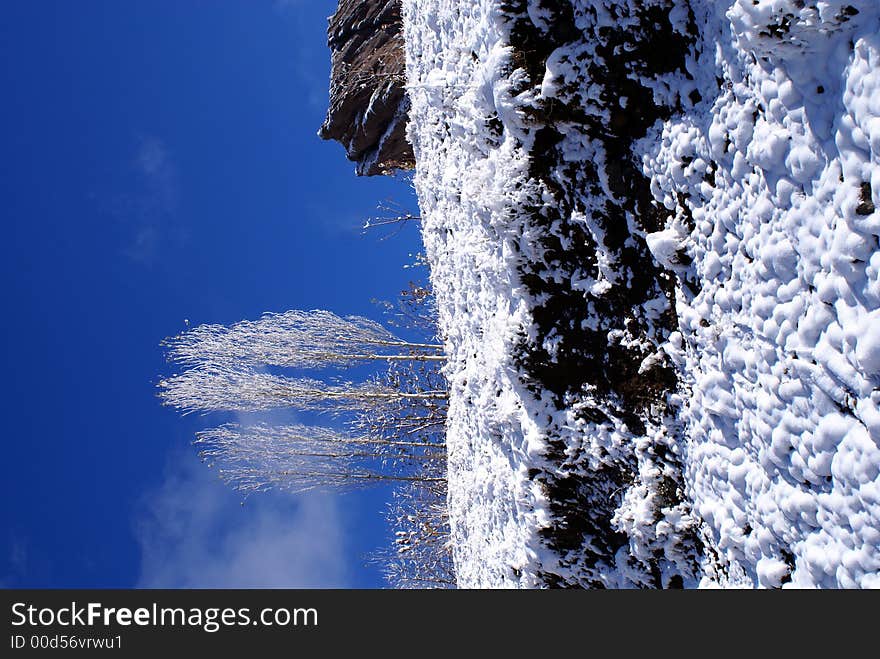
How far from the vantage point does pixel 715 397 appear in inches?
55.6

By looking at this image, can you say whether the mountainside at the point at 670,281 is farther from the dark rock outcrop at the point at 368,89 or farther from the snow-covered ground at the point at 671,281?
the dark rock outcrop at the point at 368,89

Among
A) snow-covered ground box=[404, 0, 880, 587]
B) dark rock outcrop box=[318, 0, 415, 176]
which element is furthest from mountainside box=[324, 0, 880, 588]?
dark rock outcrop box=[318, 0, 415, 176]

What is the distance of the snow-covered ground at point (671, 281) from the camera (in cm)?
100

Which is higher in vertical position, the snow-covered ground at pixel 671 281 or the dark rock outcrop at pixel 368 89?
the dark rock outcrop at pixel 368 89

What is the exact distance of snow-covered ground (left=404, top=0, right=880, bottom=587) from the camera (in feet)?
3.29

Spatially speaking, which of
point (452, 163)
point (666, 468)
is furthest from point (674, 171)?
point (452, 163)

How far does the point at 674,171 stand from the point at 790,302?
1.37 ft

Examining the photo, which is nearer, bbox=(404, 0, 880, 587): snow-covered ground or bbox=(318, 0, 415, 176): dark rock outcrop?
bbox=(404, 0, 880, 587): snow-covered ground

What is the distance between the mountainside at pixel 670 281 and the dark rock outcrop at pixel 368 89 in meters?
2.48

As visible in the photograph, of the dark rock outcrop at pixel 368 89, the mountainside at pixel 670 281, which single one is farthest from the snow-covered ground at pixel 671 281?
the dark rock outcrop at pixel 368 89

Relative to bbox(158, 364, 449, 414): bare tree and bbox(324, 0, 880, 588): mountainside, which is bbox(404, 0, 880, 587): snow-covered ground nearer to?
bbox(324, 0, 880, 588): mountainside

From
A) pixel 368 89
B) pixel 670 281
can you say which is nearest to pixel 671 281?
pixel 670 281

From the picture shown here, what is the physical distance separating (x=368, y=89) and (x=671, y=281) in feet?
13.6

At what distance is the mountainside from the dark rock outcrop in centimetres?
248
